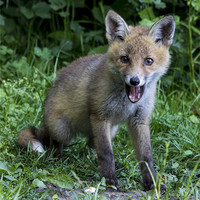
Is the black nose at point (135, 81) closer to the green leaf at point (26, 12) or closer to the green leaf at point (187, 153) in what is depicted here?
the green leaf at point (187, 153)

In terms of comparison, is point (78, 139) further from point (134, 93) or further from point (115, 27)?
point (115, 27)

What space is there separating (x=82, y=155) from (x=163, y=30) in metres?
1.57

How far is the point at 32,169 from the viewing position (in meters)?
3.45

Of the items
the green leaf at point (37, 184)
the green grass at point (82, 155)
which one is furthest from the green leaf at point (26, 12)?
the green leaf at point (37, 184)

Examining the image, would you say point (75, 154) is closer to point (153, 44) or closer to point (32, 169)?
point (32, 169)

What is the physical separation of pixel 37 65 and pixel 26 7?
129 centimetres

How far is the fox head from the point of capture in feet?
11.0

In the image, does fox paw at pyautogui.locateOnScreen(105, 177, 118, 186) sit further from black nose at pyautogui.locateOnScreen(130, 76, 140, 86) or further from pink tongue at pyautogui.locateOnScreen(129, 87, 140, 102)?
black nose at pyautogui.locateOnScreen(130, 76, 140, 86)

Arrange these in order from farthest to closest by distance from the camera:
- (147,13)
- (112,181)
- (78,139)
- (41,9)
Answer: (41,9) < (147,13) < (78,139) < (112,181)

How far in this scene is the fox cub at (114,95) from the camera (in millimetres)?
3396

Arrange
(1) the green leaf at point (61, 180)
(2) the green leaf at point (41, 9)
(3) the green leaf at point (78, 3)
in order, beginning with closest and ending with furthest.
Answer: (1) the green leaf at point (61, 180) → (2) the green leaf at point (41, 9) → (3) the green leaf at point (78, 3)

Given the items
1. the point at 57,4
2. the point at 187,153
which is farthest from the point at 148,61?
the point at 57,4

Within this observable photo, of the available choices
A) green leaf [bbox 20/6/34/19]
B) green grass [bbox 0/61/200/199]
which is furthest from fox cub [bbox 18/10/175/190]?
green leaf [bbox 20/6/34/19]

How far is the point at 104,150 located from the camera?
343cm
